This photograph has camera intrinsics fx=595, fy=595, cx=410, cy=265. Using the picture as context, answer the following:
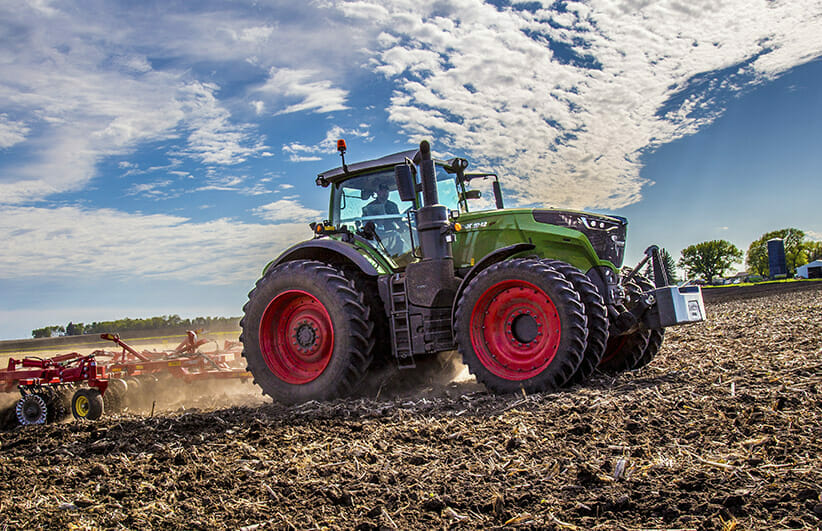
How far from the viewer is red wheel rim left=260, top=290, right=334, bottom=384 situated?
22.0ft

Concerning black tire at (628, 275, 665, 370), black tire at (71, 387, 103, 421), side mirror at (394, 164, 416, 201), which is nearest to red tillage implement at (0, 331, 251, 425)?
black tire at (71, 387, 103, 421)

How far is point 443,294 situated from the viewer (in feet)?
20.7

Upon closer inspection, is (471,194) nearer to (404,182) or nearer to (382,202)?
(382,202)

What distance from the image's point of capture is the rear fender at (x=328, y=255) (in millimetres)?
6715

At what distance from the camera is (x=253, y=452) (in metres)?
4.29

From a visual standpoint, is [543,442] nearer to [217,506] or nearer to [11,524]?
[217,506]

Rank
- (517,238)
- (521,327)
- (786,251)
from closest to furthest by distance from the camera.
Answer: (521,327), (517,238), (786,251)

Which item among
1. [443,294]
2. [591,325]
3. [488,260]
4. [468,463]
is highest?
[488,260]

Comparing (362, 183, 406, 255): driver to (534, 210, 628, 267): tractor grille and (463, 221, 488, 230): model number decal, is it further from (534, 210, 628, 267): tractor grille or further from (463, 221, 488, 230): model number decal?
(534, 210, 628, 267): tractor grille

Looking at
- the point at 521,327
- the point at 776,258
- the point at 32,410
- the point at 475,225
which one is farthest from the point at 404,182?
the point at 776,258

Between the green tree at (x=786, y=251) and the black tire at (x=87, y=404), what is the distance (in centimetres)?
7393

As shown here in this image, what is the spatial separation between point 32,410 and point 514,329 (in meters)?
6.58

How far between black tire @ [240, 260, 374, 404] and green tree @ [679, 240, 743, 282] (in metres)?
77.8

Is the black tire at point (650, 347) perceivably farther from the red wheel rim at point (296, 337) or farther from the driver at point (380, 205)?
the red wheel rim at point (296, 337)
